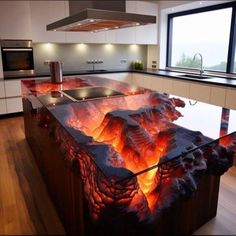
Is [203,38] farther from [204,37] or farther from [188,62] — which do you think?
[188,62]

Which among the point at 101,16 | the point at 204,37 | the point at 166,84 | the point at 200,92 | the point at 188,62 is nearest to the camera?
the point at 101,16

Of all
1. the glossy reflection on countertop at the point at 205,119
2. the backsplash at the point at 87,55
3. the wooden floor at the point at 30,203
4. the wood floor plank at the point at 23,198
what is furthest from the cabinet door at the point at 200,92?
the wood floor plank at the point at 23,198

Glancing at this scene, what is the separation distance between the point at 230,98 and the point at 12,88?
378cm

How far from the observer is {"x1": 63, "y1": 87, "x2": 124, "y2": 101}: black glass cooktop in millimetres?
2439

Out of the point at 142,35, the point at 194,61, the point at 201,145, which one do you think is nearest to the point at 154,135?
the point at 201,145

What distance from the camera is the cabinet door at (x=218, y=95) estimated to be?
3.57 m

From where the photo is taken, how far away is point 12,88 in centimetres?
450

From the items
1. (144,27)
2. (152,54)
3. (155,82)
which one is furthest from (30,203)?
(152,54)

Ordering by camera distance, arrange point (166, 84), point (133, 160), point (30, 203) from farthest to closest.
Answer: point (166, 84), point (30, 203), point (133, 160)

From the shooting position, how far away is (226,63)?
443 cm

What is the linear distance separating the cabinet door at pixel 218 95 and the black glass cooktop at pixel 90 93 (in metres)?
1.80

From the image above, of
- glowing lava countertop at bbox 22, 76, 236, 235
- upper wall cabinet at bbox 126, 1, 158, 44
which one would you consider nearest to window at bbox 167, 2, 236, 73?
upper wall cabinet at bbox 126, 1, 158, 44

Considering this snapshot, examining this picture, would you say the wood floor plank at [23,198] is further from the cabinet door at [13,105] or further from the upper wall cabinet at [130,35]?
the upper wall cabinet at [130,35]

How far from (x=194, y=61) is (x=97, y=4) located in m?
3.29
